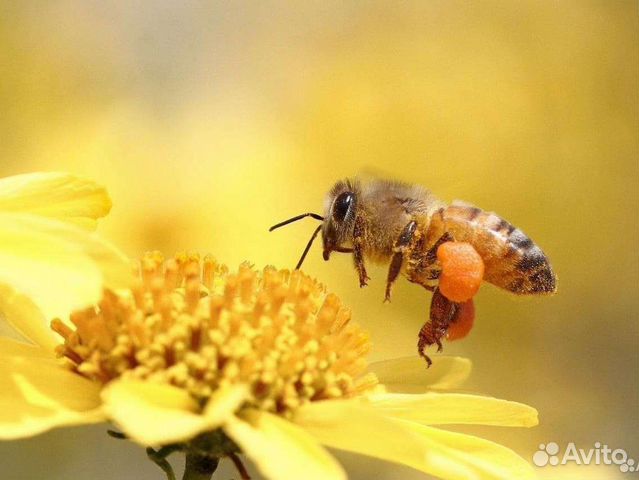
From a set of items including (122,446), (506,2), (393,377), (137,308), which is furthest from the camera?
(506,2)

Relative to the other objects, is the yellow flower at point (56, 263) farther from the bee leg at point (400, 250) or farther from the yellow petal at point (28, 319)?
the bee leg at point (400, 250)

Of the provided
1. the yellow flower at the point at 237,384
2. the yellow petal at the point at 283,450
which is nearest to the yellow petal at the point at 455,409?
the yellow flower at the point at 237,384

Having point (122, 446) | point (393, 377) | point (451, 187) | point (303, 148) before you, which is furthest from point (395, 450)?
point (303, 148)

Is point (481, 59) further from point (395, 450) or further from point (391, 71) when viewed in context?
point (395, 450)

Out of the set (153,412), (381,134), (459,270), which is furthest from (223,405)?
(381,134)

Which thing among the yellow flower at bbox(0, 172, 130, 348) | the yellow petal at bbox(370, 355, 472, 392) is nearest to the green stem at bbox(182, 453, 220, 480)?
the yellow flower at bbox(0, 172, 130, 348)

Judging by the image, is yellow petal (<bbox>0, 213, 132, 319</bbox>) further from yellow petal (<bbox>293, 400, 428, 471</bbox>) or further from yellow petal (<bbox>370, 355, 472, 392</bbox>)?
yellow petal (<bbox>370, 355, 472, 392</bbox>)
